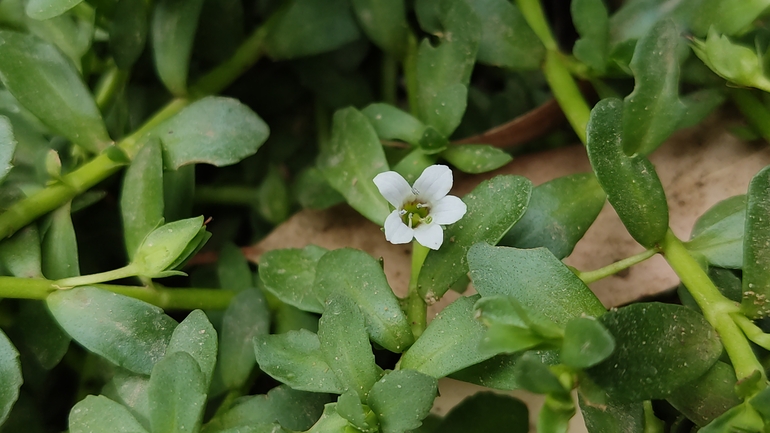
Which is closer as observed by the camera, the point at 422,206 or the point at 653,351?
the point at 653,351

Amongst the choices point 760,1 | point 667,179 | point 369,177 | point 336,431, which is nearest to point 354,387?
point 336,431

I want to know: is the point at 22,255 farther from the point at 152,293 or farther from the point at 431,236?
the point at 431,236

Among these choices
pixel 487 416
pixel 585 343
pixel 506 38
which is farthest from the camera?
pixel 506 38

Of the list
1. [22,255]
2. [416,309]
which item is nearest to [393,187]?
[416,309]

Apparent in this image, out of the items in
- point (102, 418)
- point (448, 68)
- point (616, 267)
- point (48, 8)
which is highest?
point (48, 8)

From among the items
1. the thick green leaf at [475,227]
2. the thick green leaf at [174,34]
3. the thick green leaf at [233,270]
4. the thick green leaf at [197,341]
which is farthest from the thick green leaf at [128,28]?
the thick green leaf at [475,227]

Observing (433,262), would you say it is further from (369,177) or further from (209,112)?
(209,112)
